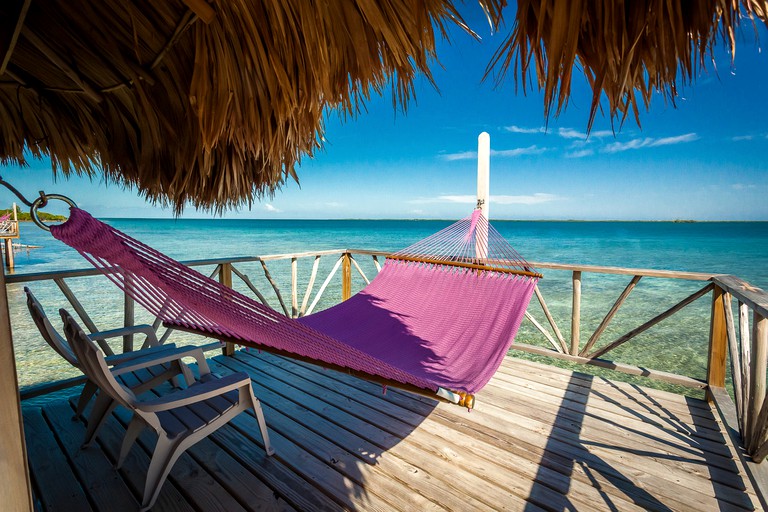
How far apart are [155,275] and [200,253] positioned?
54.8ft

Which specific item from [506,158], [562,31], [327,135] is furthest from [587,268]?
[506,158]

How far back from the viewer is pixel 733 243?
71.1 feet

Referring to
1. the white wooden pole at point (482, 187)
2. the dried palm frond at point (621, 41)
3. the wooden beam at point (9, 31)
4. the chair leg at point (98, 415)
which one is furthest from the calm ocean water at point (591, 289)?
the dried palm frond at point (621, 41)

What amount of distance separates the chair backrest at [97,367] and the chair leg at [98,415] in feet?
1.12

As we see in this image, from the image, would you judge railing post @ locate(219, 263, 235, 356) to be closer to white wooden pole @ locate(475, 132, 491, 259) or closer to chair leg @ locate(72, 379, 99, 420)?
chair leg @ locate(72, 379, 99, 420)

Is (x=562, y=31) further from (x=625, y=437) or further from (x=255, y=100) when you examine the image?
(x=625, y=437)

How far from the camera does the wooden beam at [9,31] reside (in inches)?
33.7

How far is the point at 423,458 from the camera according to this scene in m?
1.67

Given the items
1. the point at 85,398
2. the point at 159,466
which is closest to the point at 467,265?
the point at 159,466

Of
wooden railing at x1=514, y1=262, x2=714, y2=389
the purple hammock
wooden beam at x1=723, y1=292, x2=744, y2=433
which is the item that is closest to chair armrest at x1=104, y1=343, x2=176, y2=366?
the purple hammock

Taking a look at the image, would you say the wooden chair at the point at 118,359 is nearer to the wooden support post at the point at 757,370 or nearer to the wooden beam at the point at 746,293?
the wooden beam at the point at 746,293

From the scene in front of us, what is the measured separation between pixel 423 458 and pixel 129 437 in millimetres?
1258

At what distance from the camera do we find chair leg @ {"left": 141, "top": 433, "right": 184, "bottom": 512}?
1.37 metres

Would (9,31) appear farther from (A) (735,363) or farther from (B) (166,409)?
(A) (735,363)
